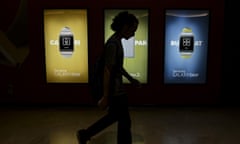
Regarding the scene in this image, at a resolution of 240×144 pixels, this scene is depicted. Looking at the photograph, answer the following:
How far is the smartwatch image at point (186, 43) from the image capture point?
19.9 ft

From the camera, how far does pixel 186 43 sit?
609 cm

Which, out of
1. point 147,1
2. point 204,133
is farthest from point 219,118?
point 147,1

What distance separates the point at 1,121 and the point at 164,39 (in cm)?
302

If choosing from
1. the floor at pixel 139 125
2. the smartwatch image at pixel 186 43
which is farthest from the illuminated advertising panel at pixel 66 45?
the smartwatch image at pixel 186 43

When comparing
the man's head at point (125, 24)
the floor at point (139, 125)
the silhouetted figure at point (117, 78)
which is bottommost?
the floor at point (139, 125)

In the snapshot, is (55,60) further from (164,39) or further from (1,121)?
(164,39)

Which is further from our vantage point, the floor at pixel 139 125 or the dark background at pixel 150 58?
the dark background at pixel 150 58

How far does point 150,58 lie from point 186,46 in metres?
0.66

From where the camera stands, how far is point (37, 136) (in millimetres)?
4758

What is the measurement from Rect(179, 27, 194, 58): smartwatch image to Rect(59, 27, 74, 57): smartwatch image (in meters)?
1.92

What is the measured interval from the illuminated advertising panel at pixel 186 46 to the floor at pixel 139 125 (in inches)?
23.6

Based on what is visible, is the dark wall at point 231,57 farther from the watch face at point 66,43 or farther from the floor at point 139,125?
the watch face at point 66,43

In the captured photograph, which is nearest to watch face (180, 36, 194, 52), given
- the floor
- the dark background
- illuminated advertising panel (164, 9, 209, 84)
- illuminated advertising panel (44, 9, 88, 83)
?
illuminated advertising panel (164, 9, 209, 84)

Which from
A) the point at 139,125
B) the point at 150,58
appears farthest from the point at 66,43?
the point at 139,125
